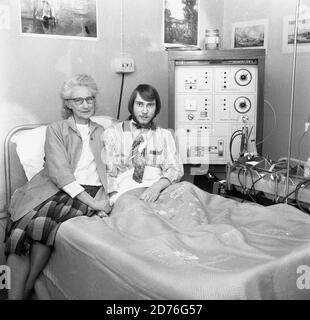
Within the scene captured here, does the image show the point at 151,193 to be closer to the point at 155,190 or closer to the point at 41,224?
the point at 155,190

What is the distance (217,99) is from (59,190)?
1.03 meters

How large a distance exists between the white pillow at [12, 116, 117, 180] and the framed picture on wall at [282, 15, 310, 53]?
4.63 ft

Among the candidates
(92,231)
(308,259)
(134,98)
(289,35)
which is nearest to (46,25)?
(134,98)

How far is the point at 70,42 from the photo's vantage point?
204cm

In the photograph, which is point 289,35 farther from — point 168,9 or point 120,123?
point 120,123

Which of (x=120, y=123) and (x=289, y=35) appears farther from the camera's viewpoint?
(x=289, y=35)

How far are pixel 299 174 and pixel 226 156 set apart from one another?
1.69 feet

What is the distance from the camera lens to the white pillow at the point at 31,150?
1.83m

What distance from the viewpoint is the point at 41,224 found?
1.58 m

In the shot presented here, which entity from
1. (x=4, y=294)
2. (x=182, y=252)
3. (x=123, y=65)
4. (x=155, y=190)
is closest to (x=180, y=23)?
(x=123, y=65)

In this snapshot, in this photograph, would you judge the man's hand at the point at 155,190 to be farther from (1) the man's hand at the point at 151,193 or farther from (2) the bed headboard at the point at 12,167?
(2) the bed headboard at the point at 12,167
